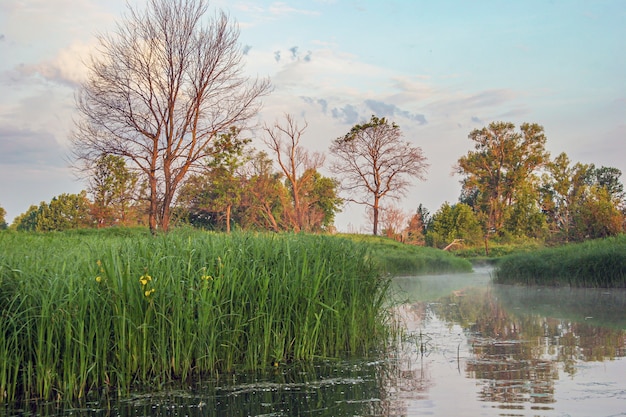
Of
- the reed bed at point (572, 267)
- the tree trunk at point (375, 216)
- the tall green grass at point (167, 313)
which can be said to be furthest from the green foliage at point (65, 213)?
the tall green grass at point (167, 313)

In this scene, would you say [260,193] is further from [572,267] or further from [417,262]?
[572,267]

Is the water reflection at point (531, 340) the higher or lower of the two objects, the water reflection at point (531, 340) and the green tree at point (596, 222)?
the lower

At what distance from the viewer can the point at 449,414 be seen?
13.7ft

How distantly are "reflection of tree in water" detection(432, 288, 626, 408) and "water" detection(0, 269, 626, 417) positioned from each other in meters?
0.01

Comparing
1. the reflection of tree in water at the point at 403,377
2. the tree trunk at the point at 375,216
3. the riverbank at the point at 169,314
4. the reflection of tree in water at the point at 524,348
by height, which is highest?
the tree trunk at the point at 375,216

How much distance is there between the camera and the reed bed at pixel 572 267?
570 inches

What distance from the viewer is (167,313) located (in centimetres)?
513

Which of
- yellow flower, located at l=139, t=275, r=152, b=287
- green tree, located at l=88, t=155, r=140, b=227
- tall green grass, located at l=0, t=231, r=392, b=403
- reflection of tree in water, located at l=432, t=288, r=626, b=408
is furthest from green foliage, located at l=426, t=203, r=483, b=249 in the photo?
yellow flower, located at l=139, t=275, r=152, b=287

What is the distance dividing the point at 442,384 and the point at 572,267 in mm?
11774

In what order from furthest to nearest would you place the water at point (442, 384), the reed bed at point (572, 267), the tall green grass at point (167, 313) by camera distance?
the reed bed at point (572, 267), the tall green grass at point (167, 313), the water at point (442, 384)

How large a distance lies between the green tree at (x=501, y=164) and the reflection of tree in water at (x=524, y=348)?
3864 cm

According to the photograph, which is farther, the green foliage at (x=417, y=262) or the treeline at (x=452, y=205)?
the treeline at (x=452, y=205)

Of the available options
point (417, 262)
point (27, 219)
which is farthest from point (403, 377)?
point (27, 219)

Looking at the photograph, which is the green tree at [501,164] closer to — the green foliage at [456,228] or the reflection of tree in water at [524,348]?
the green foliage at [456,228]
